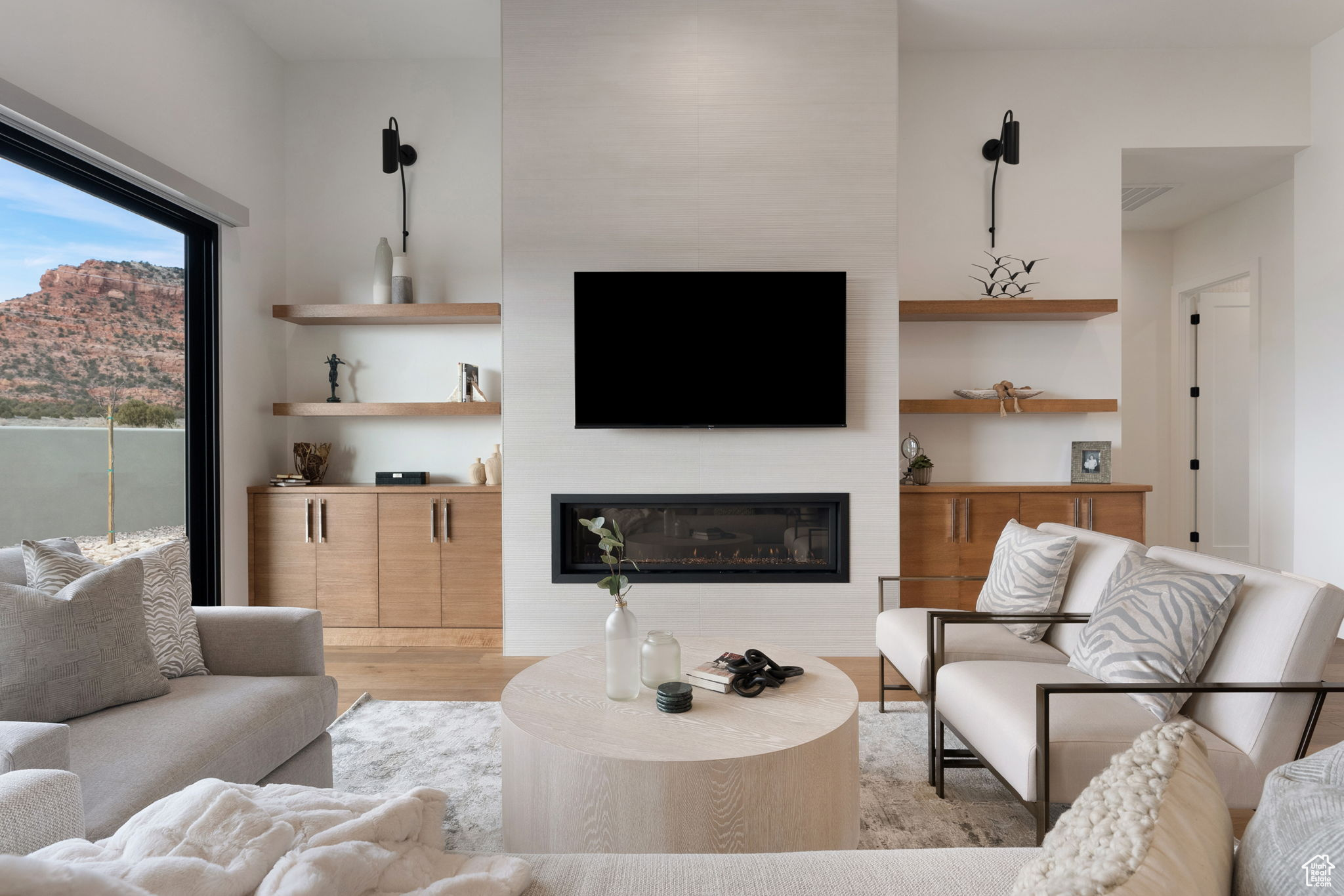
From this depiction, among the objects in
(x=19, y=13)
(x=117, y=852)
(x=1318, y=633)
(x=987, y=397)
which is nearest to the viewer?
(x=117, y=852)

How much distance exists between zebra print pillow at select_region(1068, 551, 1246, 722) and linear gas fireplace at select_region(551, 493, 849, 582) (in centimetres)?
169

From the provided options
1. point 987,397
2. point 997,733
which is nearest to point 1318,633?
point 997,733

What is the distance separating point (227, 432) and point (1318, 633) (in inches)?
167

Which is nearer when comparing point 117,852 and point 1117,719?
point 117,852

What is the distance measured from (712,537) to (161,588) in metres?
2.30

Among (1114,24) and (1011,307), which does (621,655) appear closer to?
(1011,307)

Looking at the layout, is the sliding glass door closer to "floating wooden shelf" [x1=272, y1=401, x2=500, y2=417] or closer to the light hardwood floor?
"floating wooden shelf" [x1=272, y1=401, x2=500, y2=417]

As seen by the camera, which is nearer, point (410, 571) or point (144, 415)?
point (144, 415)

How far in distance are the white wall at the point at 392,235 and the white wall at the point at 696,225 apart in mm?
693

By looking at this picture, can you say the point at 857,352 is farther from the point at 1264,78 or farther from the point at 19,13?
the point at 19,13

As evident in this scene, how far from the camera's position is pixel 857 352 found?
3539 mm

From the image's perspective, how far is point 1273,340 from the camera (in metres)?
4.50

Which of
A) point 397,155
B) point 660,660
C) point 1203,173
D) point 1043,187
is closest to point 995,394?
point 1043,187

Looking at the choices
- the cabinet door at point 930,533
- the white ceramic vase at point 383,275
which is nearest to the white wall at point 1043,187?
the cabinet door at point 930,533
